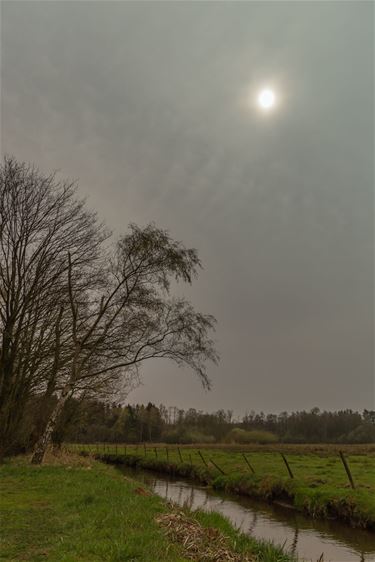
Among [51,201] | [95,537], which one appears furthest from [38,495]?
[51,201]

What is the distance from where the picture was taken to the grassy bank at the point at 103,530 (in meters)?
6.08

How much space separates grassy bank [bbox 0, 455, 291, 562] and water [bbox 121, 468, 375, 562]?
2.33 m

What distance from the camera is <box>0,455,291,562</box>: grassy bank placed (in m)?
6.08

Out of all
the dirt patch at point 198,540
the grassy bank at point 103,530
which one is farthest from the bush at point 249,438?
the dirt patch at point 198,540

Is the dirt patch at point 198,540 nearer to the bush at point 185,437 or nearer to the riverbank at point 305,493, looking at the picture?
the riverbank at point 305,493

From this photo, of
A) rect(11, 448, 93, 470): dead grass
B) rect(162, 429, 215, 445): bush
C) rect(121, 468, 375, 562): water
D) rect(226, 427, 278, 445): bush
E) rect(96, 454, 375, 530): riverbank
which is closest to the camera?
rect(121, 468, 375, 562): water

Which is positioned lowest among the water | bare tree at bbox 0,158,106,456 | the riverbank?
the water

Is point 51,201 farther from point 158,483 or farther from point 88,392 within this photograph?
point 158,483

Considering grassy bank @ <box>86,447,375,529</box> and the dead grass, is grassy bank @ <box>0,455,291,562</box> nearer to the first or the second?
grassy bank @ <box>86,447,375,529</box>

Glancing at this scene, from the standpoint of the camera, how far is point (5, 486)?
490 inches

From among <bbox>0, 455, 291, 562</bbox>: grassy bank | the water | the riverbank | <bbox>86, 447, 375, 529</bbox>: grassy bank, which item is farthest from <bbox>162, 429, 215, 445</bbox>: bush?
<bbox>0, 455, 291, 562</bbox>: grassy bank

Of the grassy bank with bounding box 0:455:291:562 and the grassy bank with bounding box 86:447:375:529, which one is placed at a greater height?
the grassy bank with bounding box 86:447:375:529

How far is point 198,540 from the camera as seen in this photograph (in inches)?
285

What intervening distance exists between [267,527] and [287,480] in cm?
649
